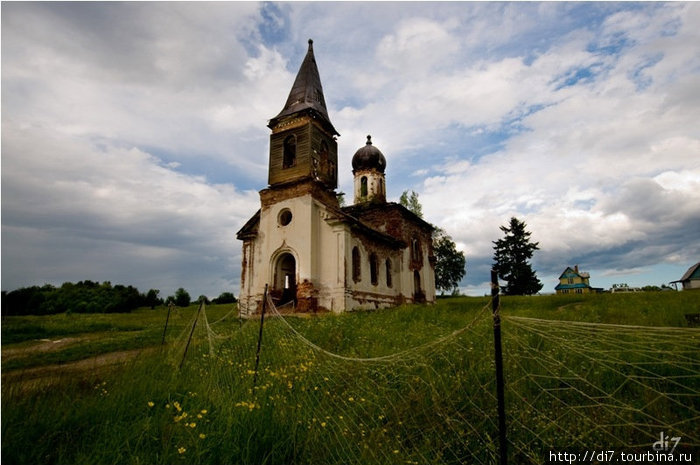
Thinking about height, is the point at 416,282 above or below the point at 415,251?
below

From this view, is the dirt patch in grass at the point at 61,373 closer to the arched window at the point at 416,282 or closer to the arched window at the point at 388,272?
the arched window at the point at 388,272

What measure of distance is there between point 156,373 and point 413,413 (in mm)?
3933

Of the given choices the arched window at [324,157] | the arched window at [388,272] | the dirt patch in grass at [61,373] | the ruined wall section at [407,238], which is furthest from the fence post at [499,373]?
the ruined wall section at [407,238]

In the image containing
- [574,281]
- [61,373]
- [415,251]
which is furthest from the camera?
[574,281]

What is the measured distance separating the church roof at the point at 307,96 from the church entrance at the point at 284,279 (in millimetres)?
7576

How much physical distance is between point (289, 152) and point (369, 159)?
367 inches

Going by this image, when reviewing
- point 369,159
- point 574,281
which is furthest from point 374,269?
point 574,281

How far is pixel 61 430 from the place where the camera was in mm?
3279

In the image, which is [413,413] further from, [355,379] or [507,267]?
[507,267]

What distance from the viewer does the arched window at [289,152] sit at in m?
18.9

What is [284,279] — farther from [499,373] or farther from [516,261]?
[516,261]

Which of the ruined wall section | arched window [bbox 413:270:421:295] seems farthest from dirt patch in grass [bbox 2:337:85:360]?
arched window [bbox 413:270:421:295]

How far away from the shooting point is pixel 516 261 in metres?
37.9

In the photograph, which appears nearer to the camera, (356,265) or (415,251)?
(356,265)
